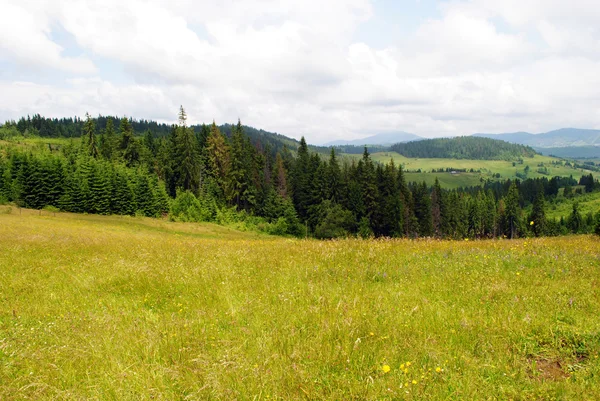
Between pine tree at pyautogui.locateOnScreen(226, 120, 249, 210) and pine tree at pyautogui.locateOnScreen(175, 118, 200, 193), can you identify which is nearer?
pine tree at pyautogui.locateOnScreen(175, 118, 200, 193)

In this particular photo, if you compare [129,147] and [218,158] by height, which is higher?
[129,147]

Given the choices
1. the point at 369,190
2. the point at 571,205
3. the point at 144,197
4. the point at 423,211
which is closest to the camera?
the point at 144,197

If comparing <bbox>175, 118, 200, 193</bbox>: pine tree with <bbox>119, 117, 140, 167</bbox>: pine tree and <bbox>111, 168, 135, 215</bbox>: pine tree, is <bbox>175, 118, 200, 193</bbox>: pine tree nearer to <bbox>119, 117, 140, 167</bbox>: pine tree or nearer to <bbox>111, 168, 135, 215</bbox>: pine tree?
<bbox>119, 117, 140, 167</bbox>: pine tree

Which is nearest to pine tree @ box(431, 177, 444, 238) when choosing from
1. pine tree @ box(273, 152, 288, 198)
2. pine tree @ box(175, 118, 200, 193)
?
pine tree @ box(273, 152, 288, 198)

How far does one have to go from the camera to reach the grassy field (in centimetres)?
378

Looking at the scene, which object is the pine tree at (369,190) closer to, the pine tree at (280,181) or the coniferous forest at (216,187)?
the coniferous forest at (216,187)

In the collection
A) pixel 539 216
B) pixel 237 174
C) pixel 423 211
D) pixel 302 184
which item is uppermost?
pixel 237 174

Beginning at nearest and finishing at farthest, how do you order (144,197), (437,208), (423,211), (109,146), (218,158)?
(144,197) → (218,158) → (109,146) → (423,211) → (437,208)

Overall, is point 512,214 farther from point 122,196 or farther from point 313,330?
point 313,330

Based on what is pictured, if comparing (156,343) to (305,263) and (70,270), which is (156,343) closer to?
(305,263)

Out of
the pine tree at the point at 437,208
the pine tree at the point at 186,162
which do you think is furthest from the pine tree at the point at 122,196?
the pine tree at the point at 437,208

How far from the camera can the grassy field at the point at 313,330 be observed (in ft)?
12.4

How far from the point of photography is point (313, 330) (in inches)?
198

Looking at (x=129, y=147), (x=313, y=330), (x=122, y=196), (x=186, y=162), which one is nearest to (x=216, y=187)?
(x=186, y=162)
